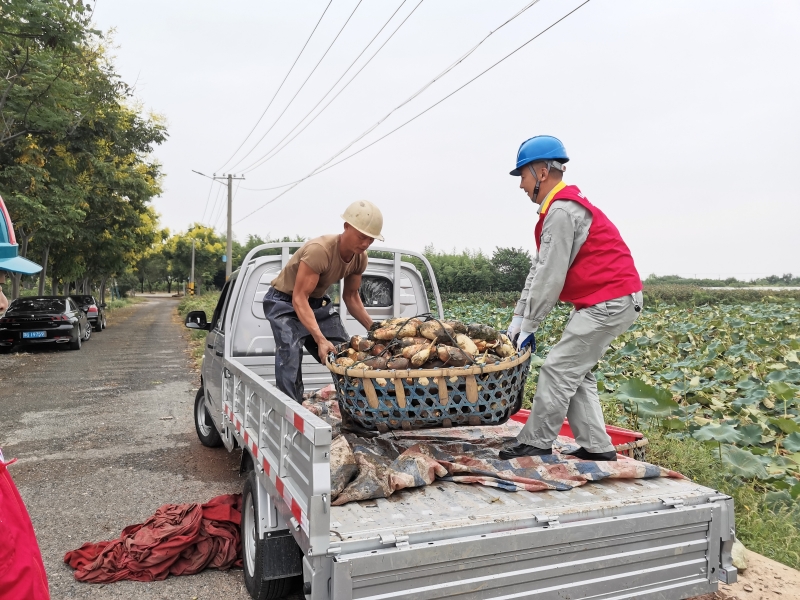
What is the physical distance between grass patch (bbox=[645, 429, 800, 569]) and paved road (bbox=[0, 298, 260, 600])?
Result: 330 cm

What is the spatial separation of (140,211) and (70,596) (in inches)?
879

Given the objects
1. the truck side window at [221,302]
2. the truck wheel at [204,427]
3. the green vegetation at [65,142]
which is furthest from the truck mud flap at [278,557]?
the green vegetation at [65,142]

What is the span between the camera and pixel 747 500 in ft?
15.3

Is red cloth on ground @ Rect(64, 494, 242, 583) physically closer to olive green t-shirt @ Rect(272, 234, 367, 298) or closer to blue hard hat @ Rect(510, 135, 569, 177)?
olive green t-shirt @ Rect(272, 234, 367, 298)

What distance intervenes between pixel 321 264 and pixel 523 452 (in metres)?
1.87

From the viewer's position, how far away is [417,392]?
3098mm

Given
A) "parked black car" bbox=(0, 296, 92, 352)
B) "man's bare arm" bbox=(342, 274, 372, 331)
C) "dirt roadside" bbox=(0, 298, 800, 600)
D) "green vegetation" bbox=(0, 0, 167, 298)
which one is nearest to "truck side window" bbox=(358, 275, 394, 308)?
"man's bare arm" bbox=(342, 274, 372, 331)

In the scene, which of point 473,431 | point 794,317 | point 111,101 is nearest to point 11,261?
point 473,431

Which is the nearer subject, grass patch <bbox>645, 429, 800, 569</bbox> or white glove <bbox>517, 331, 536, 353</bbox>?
white glove <bbox>517, 331, 536, 353</bbox>

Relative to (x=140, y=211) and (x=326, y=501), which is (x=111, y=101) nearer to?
(x=140, y=211)

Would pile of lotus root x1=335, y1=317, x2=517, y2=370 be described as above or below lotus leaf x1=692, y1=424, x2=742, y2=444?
above

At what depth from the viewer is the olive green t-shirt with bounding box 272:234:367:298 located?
4.29 m

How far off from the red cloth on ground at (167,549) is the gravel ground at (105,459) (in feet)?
0.20

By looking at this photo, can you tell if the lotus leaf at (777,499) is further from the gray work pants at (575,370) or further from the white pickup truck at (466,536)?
the white pickup truck at (466,536)
